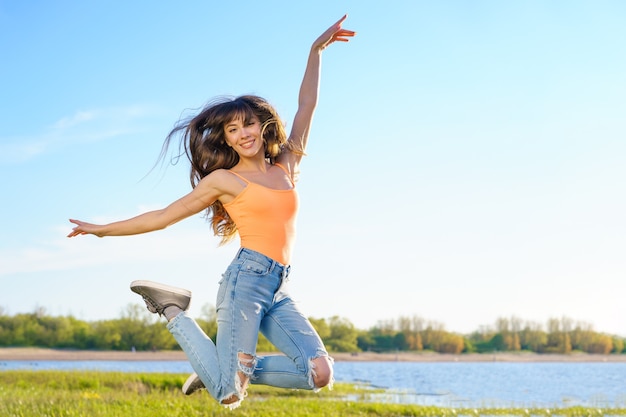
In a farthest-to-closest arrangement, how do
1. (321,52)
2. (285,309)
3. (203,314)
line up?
(203,314), (321,52), (285,309)

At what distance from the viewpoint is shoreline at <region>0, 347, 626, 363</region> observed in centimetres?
6519

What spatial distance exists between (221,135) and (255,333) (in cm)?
154

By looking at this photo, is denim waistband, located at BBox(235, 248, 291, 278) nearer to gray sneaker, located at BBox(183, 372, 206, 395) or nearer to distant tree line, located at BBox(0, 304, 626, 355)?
gray sneaker, located at BBox(183, 372, 206, 395)

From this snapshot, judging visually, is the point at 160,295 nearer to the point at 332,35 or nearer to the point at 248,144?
the point at 248,144

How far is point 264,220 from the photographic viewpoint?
5332 mm

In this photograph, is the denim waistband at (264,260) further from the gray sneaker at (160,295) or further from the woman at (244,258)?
the gray sneaker at (160,295)

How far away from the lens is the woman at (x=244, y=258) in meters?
5.19

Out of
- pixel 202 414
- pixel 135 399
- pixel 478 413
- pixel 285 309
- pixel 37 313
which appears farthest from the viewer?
pixel 37 313

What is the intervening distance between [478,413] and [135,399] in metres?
7.76

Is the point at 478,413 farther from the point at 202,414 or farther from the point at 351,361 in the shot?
the point at 351,361

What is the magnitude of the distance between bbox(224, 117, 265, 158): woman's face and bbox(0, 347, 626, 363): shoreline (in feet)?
203

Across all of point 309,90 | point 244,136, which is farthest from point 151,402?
point 244,136

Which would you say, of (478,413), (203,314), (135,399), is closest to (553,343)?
(203,314)

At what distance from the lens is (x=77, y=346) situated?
68562 mm
